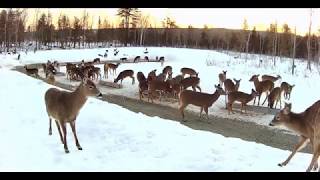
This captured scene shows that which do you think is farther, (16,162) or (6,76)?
(6,76)

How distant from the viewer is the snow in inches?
286

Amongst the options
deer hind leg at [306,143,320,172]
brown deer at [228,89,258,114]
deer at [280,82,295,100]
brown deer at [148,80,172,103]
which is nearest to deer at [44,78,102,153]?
deer hind leg at [306,143,320,172]

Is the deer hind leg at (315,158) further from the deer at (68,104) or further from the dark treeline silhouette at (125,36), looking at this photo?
the dark treeline silhouette at (125,36)

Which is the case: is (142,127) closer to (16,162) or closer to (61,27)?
(16,162)

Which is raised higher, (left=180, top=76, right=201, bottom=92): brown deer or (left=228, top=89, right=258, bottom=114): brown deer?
(left=180, top=76, right=201, bottom=92): brown deer

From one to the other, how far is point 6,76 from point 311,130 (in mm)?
14845

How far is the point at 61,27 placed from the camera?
9956 centimetres

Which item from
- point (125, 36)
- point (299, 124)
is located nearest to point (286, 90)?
point (299, 124)

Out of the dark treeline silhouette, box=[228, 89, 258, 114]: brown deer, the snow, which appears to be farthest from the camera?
the dark treeline silhouette

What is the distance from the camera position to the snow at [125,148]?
23.8 feet

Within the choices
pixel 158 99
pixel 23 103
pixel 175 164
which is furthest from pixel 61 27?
pixel 175 164

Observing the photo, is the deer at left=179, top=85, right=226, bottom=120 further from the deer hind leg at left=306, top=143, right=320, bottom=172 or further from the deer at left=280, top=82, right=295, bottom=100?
the deer hind leg at left=306, top=143, right=320, bottom=172

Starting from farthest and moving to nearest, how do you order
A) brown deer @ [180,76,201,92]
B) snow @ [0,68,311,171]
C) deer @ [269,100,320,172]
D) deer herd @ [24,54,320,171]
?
1. brown deer @ [180,76,201,92]
2. deer herd @ [24,54,320,171]
3. deer @ [269,100,320,172]
4. snow @ [0,68,311,171]

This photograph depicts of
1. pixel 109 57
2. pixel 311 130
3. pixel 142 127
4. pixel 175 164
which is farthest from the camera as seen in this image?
pixel 109 57
